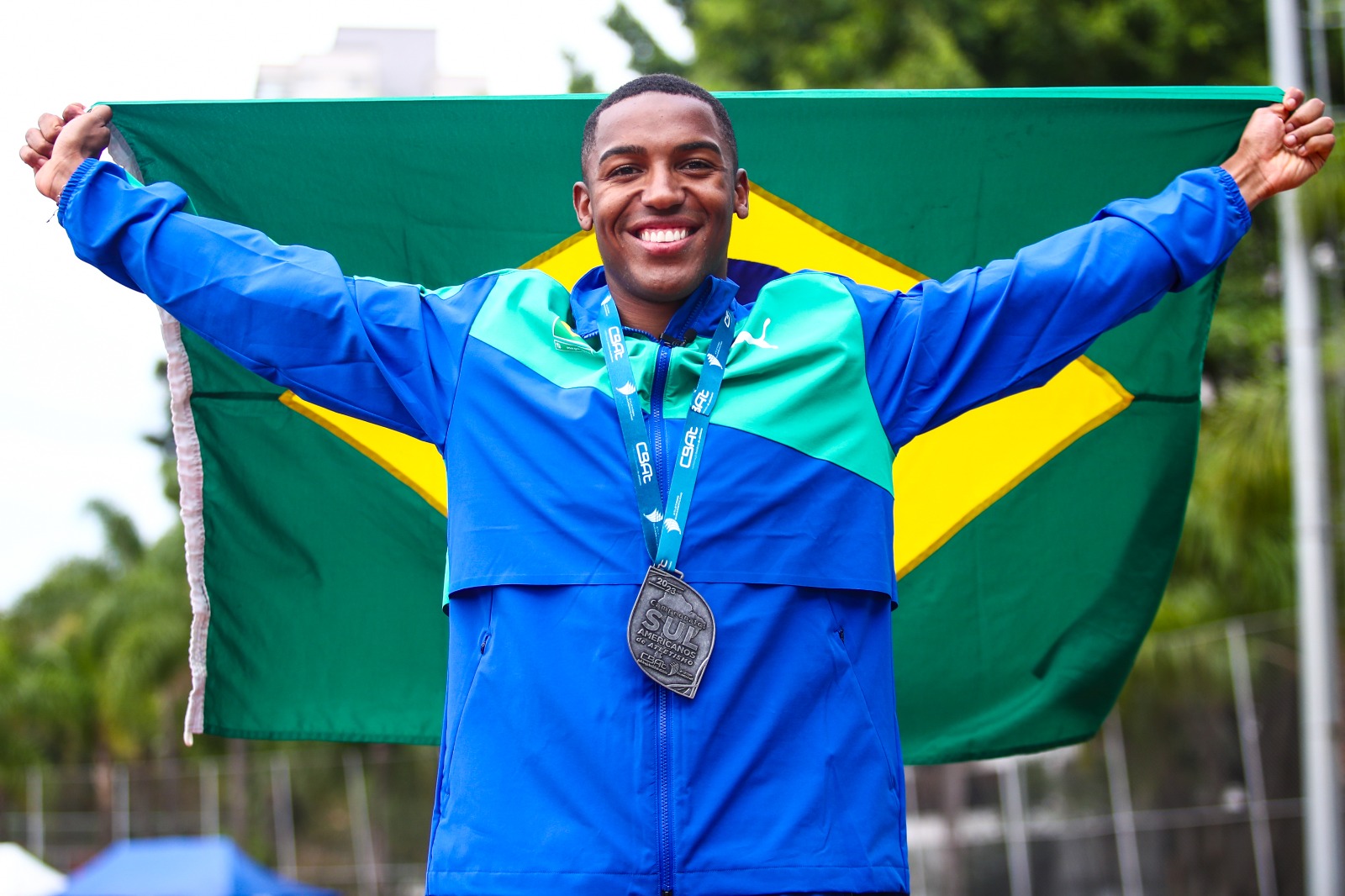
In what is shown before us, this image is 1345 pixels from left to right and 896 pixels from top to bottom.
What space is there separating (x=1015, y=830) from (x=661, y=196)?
1404 centimetres

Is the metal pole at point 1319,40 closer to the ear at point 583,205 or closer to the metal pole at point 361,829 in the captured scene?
the ear at point 583,205

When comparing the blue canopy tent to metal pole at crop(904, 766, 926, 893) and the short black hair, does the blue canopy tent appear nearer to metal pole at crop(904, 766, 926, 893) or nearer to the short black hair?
metal pole at crop(904, 766, 926, 893)

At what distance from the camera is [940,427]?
160 inches

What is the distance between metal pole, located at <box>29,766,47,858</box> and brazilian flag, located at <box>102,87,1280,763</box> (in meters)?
25.5

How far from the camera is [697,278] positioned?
2.59 metres

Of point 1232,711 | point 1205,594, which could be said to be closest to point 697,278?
point 1232,711

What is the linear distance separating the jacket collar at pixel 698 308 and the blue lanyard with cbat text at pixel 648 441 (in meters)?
0.10

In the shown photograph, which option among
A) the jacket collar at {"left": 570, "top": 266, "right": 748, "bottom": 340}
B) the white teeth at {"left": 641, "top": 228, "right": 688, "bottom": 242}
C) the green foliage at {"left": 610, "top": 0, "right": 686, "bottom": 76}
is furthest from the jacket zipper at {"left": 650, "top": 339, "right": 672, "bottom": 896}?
the green foliage at {"left": 610, "top": 0, "right": 686, "bottom": 76}

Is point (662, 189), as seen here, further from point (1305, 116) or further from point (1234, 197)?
point (1305, 116)

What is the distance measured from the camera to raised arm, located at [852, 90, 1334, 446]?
98.1 inches

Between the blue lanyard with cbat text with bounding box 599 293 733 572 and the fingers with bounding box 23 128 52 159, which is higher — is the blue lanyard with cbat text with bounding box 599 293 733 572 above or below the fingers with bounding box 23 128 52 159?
below

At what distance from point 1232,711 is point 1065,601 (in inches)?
381

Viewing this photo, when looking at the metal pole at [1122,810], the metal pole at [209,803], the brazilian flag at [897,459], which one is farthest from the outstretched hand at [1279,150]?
the metal pole at [209,803]

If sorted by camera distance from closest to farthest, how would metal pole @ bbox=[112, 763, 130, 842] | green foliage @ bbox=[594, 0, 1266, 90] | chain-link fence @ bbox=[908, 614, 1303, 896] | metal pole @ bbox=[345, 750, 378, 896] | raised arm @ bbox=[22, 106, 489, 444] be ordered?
raised arm @ bbox=[22, 106, 489, 444] → chain-link fence @ bbox=[908, 614, 1303, 896] → green foliage @ bbox=[594, 0, 1266, 90] → metal pole @ bbox=[345, 750, 378, 896] → metal pole @ bbox=[112, 763, 130, 842]
